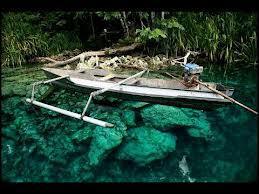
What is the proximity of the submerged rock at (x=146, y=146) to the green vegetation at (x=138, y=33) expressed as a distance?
4.48 meters

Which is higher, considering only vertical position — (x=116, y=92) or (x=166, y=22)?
(x=166, y=22)

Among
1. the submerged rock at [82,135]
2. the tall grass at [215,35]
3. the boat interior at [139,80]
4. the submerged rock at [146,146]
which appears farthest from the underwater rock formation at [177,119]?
the tall grass at [215,35]

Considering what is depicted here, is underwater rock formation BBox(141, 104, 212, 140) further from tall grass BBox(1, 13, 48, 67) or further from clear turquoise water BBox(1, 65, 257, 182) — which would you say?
tall grass BBox(1, 13, 48, 67)

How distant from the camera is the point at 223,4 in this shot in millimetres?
2414

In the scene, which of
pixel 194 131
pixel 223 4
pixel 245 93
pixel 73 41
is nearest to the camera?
pixel 223 4

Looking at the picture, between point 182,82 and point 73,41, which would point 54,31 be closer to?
point 73,41

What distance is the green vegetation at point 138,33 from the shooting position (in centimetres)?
919

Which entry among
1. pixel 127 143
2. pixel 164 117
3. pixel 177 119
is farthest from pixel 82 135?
pixel 177 119

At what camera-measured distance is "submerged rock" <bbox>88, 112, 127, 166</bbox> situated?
16.0 ft

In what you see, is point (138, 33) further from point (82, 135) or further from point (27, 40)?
point (82, 135)

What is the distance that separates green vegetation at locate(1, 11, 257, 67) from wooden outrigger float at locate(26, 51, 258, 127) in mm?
3003

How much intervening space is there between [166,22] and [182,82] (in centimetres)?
367

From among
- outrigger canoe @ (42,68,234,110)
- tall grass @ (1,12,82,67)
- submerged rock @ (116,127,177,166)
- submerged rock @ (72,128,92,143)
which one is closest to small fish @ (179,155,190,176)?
submerged rock @ (116,127,177,166)
